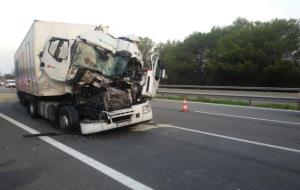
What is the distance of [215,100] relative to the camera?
19.9 m

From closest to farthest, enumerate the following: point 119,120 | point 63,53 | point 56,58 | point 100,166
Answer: point 100,166
point 119,120
point 63,53
point 56,58

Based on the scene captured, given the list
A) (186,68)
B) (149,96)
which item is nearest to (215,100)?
(149,96)

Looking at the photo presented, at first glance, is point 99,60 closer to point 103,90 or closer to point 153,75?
point 103,90

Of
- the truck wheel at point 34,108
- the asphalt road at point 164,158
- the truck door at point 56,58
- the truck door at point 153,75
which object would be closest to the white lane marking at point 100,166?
the asphalt road at point 164,158

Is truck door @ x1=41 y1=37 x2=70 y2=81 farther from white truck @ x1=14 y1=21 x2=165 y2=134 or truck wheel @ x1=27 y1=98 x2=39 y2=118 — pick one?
truck wheel @ x1=27 y1=98 x2=39 y2=118

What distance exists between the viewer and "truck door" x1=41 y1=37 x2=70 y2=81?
8.70 meters

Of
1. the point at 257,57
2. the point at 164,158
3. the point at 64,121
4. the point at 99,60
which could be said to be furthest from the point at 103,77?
the point at 257,57

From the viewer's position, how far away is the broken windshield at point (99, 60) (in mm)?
7949

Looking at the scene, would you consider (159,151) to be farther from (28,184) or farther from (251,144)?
(28,184)

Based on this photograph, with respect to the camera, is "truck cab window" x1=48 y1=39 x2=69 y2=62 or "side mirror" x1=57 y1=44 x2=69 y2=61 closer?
"side mirror" x1=57 y1=44 x2=69 y2=61

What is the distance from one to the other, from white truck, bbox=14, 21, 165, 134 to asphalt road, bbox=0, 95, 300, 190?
1.68 ft

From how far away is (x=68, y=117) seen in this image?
855 cm

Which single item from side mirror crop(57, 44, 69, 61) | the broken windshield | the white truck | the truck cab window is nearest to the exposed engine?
the white truck

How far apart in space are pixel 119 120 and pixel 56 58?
275 cm
